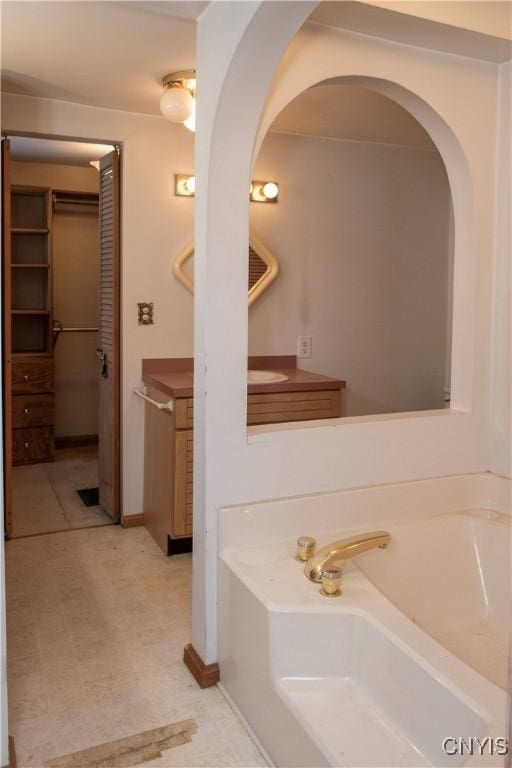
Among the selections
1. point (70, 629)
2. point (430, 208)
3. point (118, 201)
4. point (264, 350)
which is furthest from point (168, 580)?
point (430, 208)

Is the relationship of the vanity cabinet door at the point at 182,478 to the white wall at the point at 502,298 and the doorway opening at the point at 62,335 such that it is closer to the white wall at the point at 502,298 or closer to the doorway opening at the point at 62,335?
the doorway opening at the point at 62,335

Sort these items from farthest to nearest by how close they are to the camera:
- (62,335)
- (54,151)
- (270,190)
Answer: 1. (62,335)
2. (54,151)
3. (270,190)

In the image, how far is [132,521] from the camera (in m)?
3.74

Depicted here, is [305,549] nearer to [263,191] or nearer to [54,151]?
[263,191]

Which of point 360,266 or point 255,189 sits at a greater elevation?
point 255,189

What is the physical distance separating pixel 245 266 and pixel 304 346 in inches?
73.9

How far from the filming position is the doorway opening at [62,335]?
3762 mm

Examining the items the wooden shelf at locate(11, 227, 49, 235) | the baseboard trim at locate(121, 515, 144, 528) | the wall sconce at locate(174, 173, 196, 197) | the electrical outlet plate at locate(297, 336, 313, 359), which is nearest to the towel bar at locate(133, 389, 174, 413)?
the baseboard trim at locate(121, 515, 144, 528)

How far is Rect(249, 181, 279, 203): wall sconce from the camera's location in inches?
149

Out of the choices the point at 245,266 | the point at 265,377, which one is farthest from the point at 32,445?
the point at 245,266

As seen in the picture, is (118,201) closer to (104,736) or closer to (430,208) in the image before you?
(430,208)

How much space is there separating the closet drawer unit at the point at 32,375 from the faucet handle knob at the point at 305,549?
3451mm

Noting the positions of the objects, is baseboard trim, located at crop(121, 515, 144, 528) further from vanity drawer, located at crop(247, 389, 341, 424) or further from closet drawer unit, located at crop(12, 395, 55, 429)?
closet drawer unit, located at crop(12, 395, 55, 429)

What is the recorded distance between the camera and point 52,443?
5.17 meters
